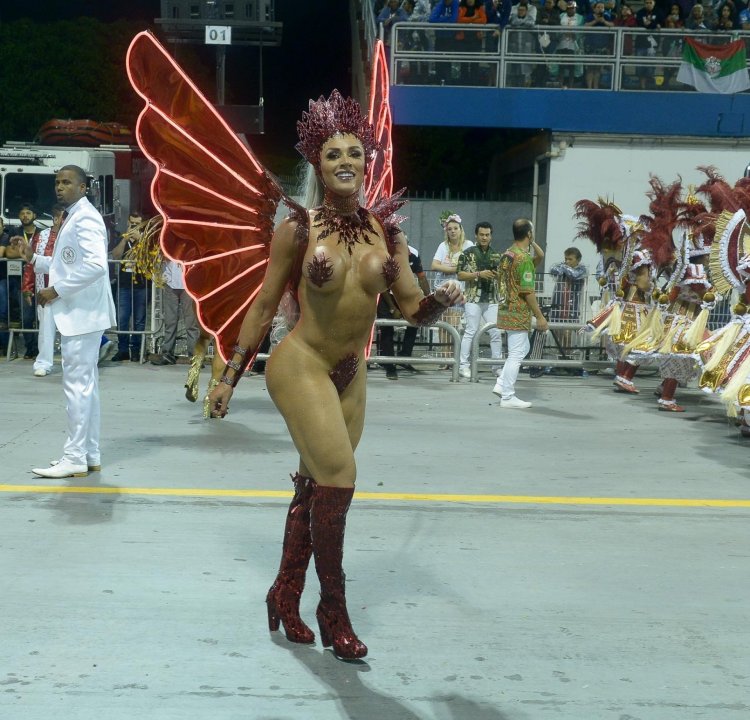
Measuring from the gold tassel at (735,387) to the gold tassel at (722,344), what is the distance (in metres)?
0.29

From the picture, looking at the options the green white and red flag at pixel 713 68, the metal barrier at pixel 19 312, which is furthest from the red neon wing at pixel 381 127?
the green white and red flag at pixel 713 68

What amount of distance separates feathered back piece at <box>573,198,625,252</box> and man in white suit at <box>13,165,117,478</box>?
715 cm

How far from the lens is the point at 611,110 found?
1975 centimetres

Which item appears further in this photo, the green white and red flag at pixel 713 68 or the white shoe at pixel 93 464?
the green white and red flag at pixel 713 68

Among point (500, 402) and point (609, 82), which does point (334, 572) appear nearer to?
point (500, 402)

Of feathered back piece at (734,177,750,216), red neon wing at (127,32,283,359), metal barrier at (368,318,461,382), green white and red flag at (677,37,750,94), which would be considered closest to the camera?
red neon wing at (127,32,283,359)

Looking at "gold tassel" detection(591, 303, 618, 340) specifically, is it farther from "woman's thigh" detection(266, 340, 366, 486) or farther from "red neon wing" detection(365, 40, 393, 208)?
"woman's thigh" detection(266, 340, 366, 486)

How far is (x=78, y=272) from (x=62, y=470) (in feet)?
4.25

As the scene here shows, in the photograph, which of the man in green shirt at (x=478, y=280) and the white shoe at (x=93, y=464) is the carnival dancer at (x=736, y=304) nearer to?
the man in green shirt at (x=478, y=280)

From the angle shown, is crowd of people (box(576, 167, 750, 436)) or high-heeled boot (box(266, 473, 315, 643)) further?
crowd of people (box(576, 167, 750, 436))

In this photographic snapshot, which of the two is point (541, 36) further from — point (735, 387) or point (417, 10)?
point (735, 387)

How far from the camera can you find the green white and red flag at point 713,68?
19.5 m

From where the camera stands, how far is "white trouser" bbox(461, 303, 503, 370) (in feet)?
43.4

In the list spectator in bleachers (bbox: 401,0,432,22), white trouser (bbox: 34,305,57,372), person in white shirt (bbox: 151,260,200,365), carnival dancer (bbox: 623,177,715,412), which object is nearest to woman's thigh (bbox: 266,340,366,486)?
carnival dancer (bbox: 623,177,715,412)
